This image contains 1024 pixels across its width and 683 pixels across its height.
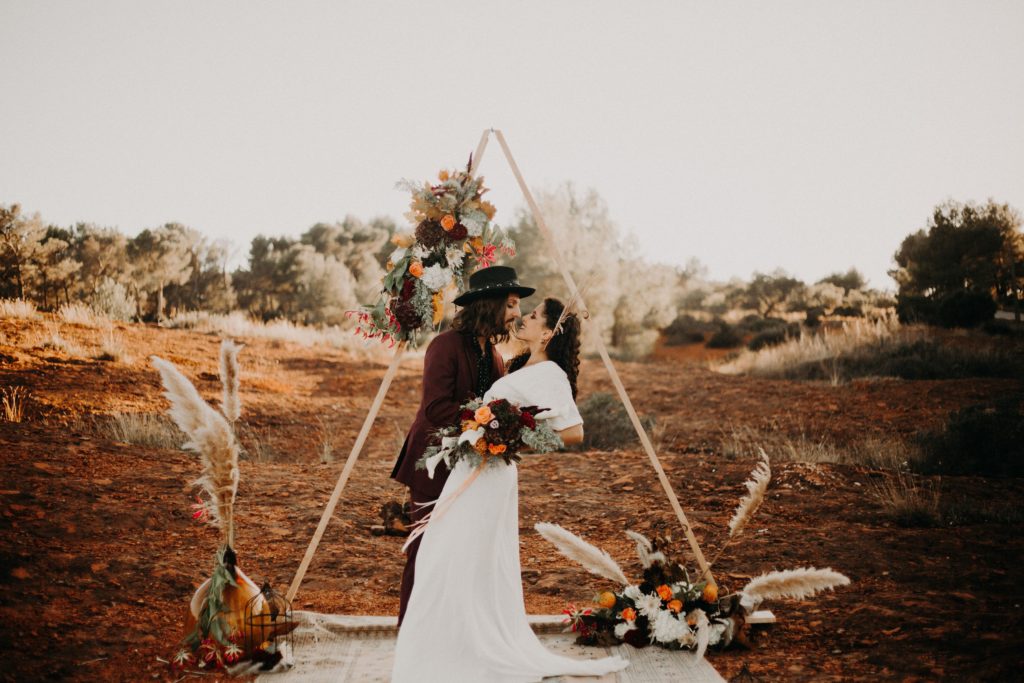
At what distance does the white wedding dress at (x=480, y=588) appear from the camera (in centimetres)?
376

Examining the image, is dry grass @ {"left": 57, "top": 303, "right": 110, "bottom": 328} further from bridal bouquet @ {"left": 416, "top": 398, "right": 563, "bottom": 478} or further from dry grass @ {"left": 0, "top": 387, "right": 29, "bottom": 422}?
bridal bouquet @ {"left": 416, "top": 398, "right": 563, "bottom": 478}

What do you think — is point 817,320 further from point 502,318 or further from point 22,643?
point 22,643

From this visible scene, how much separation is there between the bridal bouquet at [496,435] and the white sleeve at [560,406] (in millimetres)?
69

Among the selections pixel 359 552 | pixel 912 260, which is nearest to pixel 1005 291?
pixel 912 260

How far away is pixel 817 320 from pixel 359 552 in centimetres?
1641

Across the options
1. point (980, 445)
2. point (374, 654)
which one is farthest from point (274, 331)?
point (980, 445)

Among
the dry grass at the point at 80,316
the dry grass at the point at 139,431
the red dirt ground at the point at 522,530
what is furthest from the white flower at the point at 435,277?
the dry grass at the point at 80,316

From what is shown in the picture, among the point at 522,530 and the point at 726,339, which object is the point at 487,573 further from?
the point at 726,339

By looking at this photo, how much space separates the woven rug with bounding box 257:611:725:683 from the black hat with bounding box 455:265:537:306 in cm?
211

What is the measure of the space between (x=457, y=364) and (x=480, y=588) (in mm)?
1189

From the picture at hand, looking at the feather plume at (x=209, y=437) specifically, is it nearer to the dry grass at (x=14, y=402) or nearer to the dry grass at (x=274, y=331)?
the dry grass at (x=14, y=402)

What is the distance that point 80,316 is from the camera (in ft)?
35.2

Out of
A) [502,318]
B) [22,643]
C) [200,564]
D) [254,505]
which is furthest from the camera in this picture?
[254,505]

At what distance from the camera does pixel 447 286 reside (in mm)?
4605
